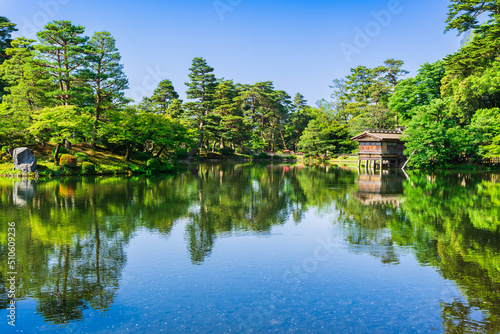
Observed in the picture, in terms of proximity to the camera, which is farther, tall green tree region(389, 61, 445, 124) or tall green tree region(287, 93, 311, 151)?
tall green tree region(287, 93, 311, 151)

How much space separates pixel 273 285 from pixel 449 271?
13.6 feet

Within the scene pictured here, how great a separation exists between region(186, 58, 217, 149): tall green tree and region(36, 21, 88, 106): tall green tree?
92.6ft

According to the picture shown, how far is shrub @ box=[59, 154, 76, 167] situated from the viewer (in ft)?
97.2

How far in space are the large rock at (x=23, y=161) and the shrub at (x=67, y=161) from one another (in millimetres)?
2077

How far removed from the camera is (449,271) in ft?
25.8

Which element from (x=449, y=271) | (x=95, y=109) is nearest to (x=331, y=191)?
(x=449, y=271)

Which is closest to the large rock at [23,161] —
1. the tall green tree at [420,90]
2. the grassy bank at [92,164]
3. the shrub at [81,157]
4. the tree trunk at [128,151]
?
the grassy bank at [92,164]

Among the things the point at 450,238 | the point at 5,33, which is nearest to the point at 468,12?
the point at 450,238

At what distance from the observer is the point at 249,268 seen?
816 cm

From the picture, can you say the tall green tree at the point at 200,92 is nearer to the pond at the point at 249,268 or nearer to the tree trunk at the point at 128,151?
the tree trunk at the point at 128,151

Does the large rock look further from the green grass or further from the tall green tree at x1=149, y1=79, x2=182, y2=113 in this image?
the tall green tree at x1=149, y1=79, x2=182, y2=113

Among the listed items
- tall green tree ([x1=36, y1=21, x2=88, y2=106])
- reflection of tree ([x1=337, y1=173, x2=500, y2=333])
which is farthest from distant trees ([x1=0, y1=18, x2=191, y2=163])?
reflection of tree ([x1=337, y1=173, x2=500, y2=333])

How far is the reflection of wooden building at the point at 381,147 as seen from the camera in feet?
143

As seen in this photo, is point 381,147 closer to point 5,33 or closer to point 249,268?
point 249,268
